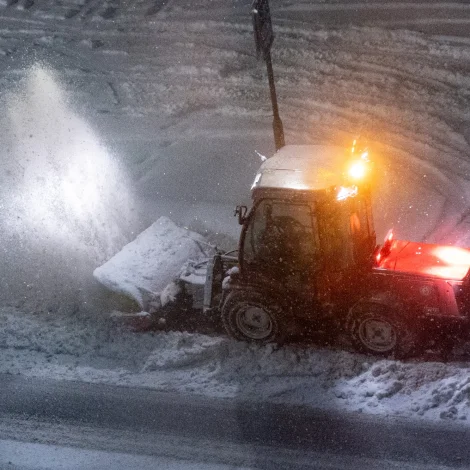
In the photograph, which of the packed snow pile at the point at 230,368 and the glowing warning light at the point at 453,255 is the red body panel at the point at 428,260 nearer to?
the glowing warning light at the point at 453,255

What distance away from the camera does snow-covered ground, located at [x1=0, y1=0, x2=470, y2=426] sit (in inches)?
274

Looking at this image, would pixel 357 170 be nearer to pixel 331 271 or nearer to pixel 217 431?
pixel 331 271

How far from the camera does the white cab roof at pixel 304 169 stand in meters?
6.51

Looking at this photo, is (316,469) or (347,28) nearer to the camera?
(316,469)

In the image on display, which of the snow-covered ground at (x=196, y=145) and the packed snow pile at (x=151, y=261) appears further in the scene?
the packed snow pile at (x=151, y=261)

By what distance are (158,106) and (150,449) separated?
333 inches

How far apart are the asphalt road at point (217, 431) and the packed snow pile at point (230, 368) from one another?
198 millimetres

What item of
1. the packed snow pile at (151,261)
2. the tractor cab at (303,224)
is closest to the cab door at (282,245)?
the tractor cab at (303,224)

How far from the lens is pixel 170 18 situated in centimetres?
1514

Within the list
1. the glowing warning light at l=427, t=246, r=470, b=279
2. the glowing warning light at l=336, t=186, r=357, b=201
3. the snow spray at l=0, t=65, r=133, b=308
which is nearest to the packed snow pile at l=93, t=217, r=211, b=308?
the snow spray at l=0, t=65, r=133, b=308

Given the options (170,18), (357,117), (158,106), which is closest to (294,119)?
(357,117)

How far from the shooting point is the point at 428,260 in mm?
7098

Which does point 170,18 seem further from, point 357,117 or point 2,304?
point 2,304

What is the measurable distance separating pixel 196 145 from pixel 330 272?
5.78 meters
